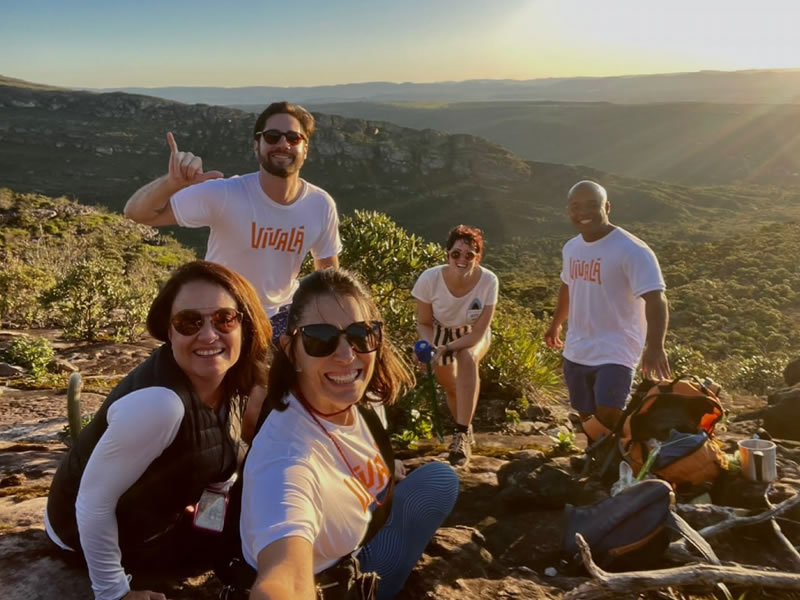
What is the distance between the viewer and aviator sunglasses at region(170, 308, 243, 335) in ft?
6.66

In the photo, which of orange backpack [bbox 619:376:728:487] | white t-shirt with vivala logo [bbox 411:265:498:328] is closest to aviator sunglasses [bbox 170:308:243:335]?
orange backpack [bbox 619:376:728:487]

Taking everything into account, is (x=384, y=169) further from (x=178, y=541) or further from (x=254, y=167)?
(x=178, y=541)

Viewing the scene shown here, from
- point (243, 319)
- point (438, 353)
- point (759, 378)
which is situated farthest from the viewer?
point (759, 378)

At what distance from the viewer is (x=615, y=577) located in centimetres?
219

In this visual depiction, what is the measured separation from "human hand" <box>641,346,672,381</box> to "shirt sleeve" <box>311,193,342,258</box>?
1961 millimetres

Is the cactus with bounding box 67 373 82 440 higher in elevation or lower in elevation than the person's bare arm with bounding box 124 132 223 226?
lower

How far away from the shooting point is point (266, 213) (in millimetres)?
3305

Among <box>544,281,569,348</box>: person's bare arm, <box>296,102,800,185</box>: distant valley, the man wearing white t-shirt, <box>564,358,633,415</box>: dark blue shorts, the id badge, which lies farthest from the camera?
<box>296,102,800,185</box>: distant valley

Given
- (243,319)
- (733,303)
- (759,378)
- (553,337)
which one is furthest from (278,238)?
(733,303)

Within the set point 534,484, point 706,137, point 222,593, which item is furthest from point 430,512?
point 706,137

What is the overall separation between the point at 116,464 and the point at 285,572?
0.67m

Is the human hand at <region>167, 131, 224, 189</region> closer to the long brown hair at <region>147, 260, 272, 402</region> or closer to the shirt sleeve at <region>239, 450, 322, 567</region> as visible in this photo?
the long brown hair at <region>147, 260, 272, 402</region>

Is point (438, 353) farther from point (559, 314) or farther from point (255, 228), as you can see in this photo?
point (255, 228)

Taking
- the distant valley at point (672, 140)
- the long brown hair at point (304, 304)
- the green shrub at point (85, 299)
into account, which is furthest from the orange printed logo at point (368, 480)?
the distant valley at point (672, 140)
